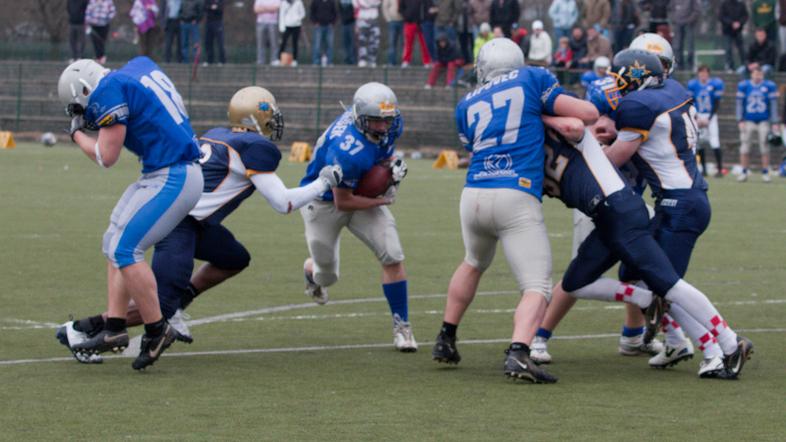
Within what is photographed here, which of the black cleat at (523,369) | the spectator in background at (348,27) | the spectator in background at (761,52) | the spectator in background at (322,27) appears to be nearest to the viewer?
the black cleat at (523,369)

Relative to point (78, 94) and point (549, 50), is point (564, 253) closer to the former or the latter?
point (78, 94)

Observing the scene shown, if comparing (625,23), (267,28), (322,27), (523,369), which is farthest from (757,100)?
(523,369)

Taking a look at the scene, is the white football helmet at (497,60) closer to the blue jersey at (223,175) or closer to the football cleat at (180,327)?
the blue jersey at (223,175)

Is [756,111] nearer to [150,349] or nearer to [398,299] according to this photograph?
[398,299]

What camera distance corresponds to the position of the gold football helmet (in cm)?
852

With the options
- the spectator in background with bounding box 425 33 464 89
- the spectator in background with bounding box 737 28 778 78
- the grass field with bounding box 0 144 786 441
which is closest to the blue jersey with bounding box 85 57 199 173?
the grass field with bounding box 0 144 786 441

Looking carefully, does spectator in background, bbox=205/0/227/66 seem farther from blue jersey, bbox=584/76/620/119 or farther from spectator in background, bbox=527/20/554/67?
blue jersey, bbox=584/76/620/119

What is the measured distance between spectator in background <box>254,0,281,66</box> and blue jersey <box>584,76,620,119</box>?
24.4 metres

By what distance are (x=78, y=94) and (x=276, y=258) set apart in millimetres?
5633

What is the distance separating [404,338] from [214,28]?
2539 cm

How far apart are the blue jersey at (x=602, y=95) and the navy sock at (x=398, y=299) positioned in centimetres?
168

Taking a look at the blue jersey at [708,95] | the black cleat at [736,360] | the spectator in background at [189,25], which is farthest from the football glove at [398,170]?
the spectator in background at [189,25]

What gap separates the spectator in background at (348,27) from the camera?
1221 inches

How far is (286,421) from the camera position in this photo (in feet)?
21.5
